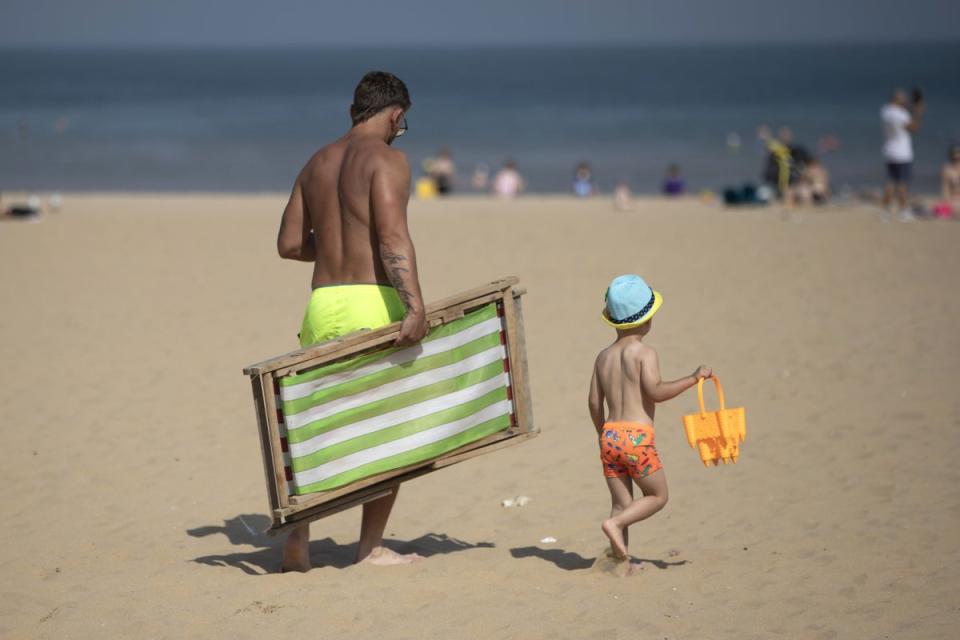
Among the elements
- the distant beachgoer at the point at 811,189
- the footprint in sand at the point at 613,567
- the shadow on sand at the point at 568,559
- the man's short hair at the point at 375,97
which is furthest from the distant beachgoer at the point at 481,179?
the footprint in sand at the point at 613,567

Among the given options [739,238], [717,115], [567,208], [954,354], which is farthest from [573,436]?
[717,115]

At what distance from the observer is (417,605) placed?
185 inches

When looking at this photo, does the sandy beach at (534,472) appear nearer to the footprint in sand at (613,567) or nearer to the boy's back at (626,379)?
the footprint in sand at (613,567)

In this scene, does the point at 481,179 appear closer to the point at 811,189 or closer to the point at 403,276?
the point at 811,189

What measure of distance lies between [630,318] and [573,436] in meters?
2.70

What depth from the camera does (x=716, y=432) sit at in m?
4.81

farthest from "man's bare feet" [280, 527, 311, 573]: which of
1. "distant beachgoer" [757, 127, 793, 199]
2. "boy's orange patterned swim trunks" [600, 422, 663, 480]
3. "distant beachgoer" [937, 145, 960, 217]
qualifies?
"distant beachgoer" [757, 127, 793, 199]

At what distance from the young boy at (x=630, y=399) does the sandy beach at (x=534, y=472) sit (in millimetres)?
332

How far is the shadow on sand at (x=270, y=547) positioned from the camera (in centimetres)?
539

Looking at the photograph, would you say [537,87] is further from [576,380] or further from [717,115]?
[576,380]

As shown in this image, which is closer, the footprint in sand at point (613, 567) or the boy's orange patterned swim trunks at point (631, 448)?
the boy's orange patterned swim trunks at point (631, 448)

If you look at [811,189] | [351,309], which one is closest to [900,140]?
[811,189]

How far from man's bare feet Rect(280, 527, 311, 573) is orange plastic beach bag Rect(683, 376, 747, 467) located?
1629mm

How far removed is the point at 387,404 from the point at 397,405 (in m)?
0.04
